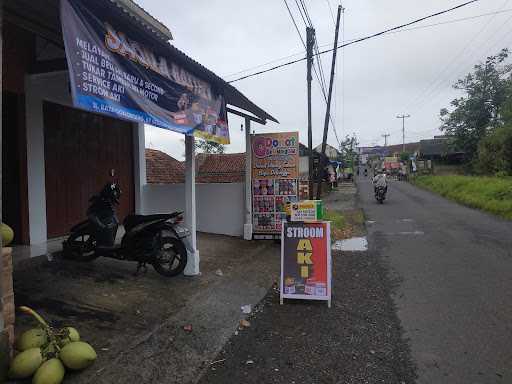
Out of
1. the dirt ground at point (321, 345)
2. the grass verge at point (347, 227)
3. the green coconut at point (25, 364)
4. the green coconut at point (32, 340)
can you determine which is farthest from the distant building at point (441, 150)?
the green coconut at point (25, 364)

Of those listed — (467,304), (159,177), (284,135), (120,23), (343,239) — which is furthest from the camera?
(159,177)

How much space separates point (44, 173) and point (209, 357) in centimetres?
466

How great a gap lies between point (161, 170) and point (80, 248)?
8288mm

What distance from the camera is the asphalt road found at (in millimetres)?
3385

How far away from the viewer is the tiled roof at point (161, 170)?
12867 mm

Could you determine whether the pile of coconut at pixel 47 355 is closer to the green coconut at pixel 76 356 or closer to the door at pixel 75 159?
the green coconut at pixel 76 356

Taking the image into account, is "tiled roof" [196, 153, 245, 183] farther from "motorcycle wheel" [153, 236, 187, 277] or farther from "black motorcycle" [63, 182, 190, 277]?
"motorcycle wheel" [153, 236, 187, 277]

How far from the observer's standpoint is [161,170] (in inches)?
538

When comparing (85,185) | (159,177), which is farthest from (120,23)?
(159,177)

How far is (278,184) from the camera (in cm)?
857

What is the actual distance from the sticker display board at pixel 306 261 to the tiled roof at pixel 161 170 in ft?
26.7

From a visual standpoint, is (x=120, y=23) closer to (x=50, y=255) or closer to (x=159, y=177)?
(x=50, y=255)

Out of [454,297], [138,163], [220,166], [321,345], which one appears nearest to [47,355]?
[321,345]

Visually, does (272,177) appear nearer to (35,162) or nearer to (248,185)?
(248,185)
